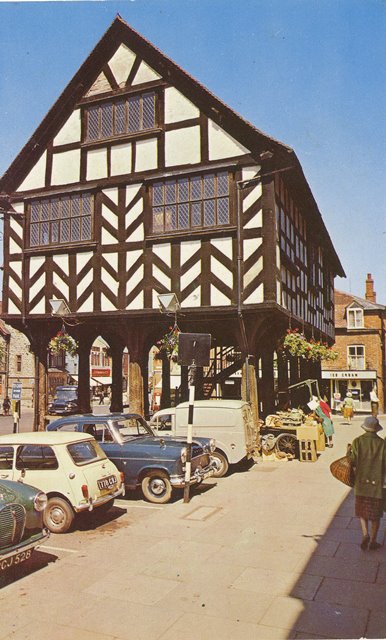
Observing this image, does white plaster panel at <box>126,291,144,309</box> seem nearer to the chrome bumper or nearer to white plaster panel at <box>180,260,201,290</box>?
white plaster panel at <box>180,260,201,290</box>

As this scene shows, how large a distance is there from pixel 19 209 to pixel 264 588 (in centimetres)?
1739

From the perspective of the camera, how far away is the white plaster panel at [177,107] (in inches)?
682

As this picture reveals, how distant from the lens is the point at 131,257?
18.1 metres

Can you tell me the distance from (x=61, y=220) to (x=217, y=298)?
6.81 m

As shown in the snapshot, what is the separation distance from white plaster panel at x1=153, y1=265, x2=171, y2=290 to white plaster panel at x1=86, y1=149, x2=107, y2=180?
155 inches

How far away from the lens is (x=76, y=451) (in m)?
9.12

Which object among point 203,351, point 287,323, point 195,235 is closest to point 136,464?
point 203,351

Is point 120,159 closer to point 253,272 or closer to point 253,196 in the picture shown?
point 253,196

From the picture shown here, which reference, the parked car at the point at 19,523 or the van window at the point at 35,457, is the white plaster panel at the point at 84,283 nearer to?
the van window at the point at 35,457

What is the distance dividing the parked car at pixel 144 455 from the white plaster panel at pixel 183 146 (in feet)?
30.0

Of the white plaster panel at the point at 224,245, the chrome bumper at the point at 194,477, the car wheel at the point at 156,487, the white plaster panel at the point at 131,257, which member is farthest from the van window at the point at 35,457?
the white plaster panel at the point at 131,257

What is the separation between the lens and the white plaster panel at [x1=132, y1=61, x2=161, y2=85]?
1794 cm

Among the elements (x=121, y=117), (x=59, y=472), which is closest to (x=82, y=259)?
(x=121, y=117)

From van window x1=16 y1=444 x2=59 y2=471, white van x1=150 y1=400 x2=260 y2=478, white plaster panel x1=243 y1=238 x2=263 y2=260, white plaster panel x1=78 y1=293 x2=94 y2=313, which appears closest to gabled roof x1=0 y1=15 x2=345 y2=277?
white plaster panel x1=243 y1=238 x2=263 y2=260
